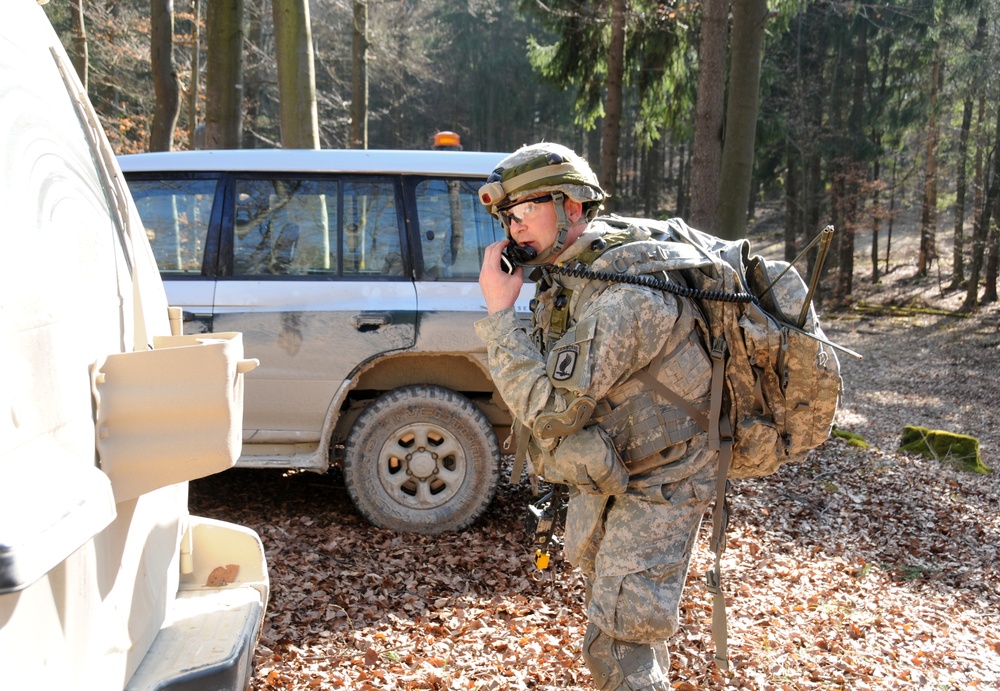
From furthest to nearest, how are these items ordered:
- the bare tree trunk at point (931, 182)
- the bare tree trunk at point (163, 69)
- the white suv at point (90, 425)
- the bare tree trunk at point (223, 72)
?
the bare tree trunk at point (931, 182), the bare tree trunk at point (163, 69), the bare tree trunk at point (223, 72), the white suv at point (90, 425)

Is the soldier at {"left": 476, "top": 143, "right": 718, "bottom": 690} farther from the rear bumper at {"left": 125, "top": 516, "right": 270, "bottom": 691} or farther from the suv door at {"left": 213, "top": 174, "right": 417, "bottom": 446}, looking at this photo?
the suv door at {"left": 213, "top": 174, "right": 417, "bottom": 446}

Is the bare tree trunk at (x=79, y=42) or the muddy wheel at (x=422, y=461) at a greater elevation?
the bare tree trunk at (x=79, y=42)

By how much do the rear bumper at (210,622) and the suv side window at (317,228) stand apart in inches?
109

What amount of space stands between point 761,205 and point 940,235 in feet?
31.8

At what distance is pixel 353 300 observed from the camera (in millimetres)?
5117

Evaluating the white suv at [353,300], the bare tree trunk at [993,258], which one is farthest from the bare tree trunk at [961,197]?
the white suv at [353,300]

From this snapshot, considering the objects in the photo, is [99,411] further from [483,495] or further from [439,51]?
[439,51]

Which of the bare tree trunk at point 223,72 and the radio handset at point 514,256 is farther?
the bare tree trunk at point 223,72

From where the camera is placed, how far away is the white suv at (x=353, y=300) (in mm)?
5066

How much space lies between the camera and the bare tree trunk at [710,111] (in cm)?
887

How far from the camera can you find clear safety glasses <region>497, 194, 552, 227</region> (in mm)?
2973

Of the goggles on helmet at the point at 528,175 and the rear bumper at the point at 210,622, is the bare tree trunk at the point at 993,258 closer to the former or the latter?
→ the goggles on helmet at the point at 528,175

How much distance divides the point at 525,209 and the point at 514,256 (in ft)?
0.56

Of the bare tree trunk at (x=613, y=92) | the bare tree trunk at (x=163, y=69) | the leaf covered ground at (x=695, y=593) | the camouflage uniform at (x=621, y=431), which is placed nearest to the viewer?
the camouflage uniform at (x=621, y=431)
